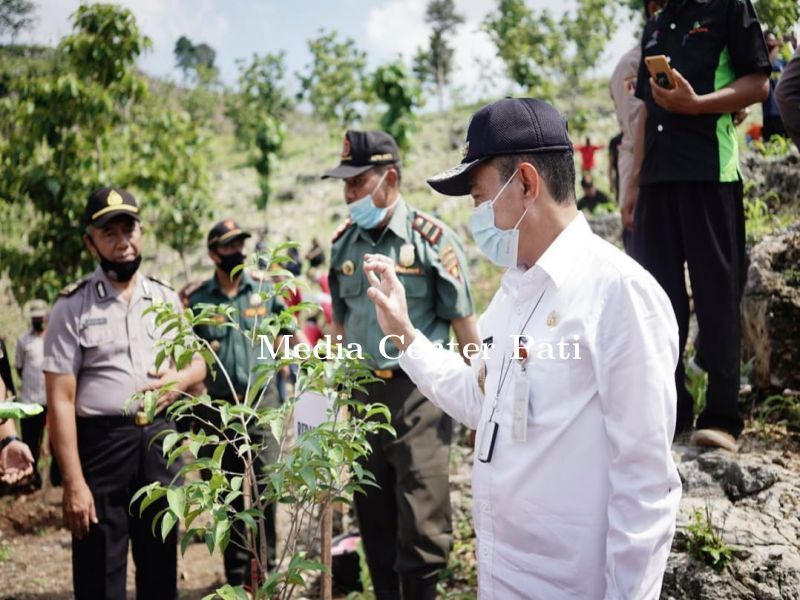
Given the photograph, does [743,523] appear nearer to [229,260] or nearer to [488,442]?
[488,442]

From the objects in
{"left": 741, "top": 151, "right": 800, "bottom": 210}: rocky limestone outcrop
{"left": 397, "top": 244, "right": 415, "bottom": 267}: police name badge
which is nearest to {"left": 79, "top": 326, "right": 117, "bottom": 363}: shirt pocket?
{"left": 397, "top": 244, "right": 415, "bottom": 267}: police name badge

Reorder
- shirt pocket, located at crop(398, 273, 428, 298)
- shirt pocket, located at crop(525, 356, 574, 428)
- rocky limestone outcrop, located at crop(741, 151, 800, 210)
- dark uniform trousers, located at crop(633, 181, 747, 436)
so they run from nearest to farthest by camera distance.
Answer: shirt pocket, located at crop(525, 356, 574, 428)
dark uniform trousers, located at crop(633, 181, 747, 436)
shirt pocket, located at crop(398, 273, 428, 298)
rocky limestone outcrop, located at crop(741, 151, 800, 210)

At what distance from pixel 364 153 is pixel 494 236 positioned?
5.46ft

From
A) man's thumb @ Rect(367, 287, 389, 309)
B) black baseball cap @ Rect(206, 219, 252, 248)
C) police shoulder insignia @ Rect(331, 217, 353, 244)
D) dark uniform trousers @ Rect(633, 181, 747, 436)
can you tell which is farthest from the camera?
black baseball cap @ Rect(206, 219, 252, 248)

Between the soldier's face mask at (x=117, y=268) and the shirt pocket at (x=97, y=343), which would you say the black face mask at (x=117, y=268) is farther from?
the shirt pocket at (x=97, y=343)

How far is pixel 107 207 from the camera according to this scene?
3.16 meters

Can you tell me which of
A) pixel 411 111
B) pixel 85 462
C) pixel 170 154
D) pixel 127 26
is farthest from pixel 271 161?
pixel 85 462

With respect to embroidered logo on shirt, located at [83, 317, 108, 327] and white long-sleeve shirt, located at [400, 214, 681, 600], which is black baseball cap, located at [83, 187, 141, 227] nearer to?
embroidered logo on shirt, located at [83, 317, 108, 327]

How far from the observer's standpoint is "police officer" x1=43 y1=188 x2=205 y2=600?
2959mm

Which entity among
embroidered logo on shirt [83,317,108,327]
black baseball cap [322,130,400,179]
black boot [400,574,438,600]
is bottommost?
black boot [400,574,438,600]

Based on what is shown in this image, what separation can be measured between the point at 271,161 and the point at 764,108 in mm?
14208

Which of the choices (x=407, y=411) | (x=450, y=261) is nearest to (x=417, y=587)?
(x=407, y=411)

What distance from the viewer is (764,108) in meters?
6.61

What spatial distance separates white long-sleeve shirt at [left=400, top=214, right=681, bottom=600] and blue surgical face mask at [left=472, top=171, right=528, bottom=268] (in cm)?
7
